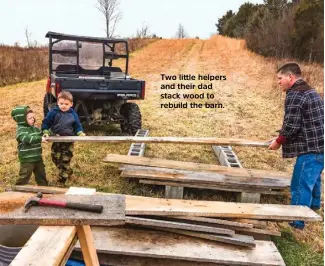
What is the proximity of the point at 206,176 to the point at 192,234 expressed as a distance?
4.92ft

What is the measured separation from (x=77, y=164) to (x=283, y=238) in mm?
3255

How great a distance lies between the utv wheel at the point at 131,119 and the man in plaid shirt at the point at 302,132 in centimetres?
355

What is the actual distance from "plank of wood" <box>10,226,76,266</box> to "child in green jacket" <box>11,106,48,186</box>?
8.11 ft

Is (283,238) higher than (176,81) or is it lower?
lower

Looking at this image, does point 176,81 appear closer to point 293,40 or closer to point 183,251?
point 293,40

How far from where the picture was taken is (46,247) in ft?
5.52

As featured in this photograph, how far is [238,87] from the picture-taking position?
14.8 metres

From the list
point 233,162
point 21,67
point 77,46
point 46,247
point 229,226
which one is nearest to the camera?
point 46,247

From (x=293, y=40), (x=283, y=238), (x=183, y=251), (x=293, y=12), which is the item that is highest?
(x=293, y=12)

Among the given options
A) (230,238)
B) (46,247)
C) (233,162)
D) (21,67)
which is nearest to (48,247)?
(46,247)

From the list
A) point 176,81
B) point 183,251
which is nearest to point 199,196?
point 183,251

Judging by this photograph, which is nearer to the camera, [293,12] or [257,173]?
[257,173]

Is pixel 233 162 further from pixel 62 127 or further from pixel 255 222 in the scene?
pixel 62 127

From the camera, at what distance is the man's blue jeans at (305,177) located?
3871 millimetres
